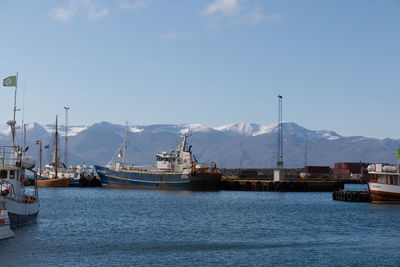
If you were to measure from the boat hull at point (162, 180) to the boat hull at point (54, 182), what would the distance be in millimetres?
17404

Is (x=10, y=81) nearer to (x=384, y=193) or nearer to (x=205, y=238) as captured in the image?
(x=205, y=238)

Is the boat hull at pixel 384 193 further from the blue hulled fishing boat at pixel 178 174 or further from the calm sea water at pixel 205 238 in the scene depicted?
the blue hulled fishing boat at pixel 178 174

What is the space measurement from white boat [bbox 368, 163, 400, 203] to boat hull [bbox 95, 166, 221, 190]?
42.2 m

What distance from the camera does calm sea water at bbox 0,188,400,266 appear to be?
37.6 meters

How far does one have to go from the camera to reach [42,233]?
1873 inches

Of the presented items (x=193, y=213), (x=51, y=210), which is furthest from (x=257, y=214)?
(x=51, y=210)

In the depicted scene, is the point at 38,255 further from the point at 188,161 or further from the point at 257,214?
the point at 188,161

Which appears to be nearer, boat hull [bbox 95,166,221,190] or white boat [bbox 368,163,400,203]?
white boat [bbox 368,163,400,203]

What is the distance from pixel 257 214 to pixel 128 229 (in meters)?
21.1

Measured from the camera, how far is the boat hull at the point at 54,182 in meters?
139

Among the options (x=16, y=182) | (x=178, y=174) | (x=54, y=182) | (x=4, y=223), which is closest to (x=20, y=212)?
(x=16, y=182)

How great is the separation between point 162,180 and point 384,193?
50590mm

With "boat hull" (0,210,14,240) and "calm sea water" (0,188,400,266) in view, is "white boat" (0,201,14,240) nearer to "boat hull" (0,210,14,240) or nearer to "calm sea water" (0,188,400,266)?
"boat hull" (0,210,14,240)

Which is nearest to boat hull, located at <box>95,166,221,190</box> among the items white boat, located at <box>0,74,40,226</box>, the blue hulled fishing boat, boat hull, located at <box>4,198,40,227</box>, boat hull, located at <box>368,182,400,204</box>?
the blue hulled fishing boat
